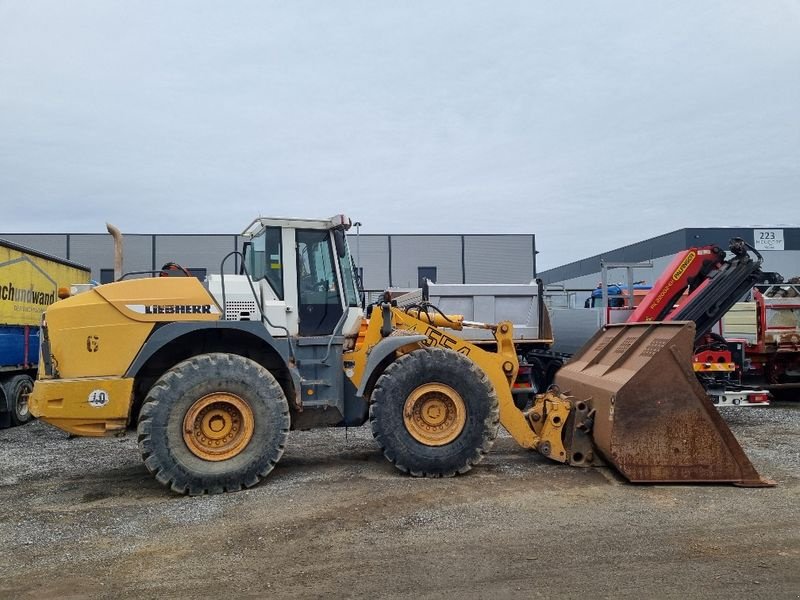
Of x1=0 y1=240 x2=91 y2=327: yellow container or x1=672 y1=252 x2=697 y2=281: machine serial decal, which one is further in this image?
x1=0 y1=240 x2=91 y2=327: yellow container

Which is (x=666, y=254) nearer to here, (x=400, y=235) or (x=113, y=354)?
(x=400, y=235)

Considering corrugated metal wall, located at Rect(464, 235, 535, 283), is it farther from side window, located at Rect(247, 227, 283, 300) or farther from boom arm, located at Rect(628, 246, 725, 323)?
side window, located at Rect(247, 227, 283, 300)

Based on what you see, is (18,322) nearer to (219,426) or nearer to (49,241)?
(219,426)

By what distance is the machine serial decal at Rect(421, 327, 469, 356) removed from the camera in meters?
7.17


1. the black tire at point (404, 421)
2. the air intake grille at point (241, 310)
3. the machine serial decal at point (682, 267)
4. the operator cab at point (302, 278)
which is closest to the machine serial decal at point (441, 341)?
the black tire at point (404, 421)

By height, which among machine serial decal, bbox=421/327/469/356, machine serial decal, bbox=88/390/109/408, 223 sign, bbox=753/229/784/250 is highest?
223 sign, bbox=753/229/784/250

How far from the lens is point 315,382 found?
22.8ft

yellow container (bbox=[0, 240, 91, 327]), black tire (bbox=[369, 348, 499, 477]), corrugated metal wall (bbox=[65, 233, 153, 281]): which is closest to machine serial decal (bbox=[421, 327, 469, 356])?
black tire (bbox=[369, 348, 499, 477])

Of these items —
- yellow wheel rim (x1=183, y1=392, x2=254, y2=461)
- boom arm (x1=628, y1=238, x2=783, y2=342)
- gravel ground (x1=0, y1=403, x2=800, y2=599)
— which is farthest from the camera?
boom arm (x1=628, y1=238, x2=783, y2=342)

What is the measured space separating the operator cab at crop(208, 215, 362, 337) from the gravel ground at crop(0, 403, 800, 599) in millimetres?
1581

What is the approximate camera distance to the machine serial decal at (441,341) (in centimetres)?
717

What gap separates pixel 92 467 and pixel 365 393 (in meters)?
3.42

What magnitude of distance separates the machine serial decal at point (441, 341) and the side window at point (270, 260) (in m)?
1.65

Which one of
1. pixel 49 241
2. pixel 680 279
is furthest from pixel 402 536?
pixel 49 241
